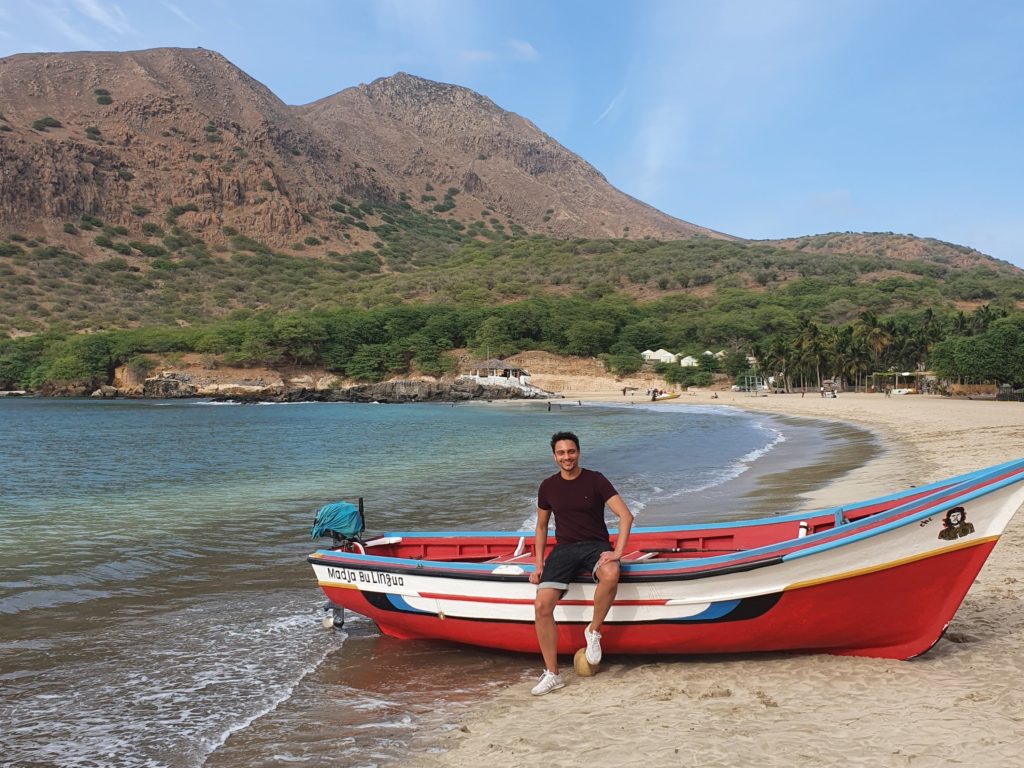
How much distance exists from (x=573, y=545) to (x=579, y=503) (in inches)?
13.6

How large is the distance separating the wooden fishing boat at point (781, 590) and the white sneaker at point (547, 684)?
1.53 ft

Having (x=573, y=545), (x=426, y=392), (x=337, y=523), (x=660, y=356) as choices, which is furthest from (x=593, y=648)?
(x=660, y=356)

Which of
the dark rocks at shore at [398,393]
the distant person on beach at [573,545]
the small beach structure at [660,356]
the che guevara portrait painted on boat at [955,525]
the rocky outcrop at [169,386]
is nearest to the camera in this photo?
the che guevara portrait painted on boat at [955,525]

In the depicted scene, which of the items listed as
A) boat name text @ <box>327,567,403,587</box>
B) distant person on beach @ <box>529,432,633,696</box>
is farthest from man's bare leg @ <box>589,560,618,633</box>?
boat name text @ <box>327,567,403,587</box>

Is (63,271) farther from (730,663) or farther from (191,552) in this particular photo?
(730,663)

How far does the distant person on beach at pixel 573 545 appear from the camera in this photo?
582 centimetres

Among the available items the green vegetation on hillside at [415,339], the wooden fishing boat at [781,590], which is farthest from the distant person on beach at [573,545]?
the green vegetation on hillside at [415,339]

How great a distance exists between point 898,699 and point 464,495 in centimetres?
1262

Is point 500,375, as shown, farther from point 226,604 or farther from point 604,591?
point 604,591

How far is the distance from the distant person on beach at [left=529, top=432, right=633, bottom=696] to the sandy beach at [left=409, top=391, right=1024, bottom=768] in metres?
0.37

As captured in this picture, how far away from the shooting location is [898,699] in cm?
494

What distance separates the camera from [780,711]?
488cm

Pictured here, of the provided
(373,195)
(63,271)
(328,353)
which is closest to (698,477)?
(328,353)

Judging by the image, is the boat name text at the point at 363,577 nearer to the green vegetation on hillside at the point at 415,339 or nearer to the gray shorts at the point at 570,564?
the gray shorts at the point at 570,564
